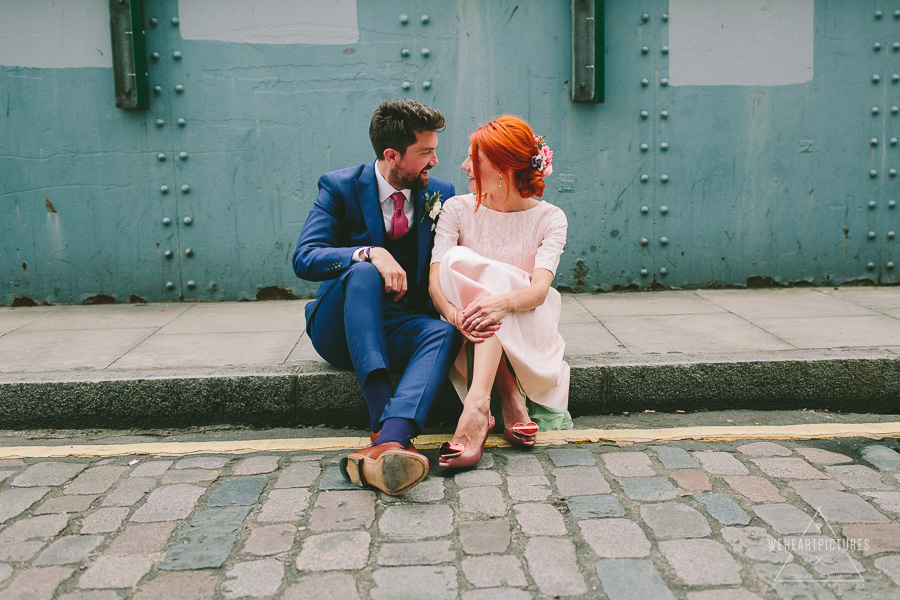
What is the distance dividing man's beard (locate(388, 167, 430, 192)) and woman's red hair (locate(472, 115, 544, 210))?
24 cm

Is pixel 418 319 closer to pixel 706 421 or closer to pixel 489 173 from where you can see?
pixel 489 173

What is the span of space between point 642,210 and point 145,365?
3.52 m

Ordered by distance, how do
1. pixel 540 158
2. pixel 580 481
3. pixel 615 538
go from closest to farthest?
pixel 615 538 < pixel 580 481 < pixel 540 158

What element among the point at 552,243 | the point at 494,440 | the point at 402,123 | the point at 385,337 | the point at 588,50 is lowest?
the point at 494,440

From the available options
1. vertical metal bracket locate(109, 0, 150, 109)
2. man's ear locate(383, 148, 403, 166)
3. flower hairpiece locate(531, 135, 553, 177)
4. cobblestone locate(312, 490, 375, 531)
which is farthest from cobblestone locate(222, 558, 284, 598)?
vertical metal bracket locate(109, 0, 150, 109)

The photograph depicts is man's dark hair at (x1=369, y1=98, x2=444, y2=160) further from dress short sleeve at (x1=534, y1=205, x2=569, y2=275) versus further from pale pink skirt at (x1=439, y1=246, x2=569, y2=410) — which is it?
dress short sleeve at (x1=534, y1=205, x2=569, y2=275)

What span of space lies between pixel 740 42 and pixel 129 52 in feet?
13.8

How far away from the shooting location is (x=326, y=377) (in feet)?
11.6

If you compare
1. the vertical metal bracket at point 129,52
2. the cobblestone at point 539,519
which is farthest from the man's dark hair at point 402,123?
the vertical metal bracket at point 129,52

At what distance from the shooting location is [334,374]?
354 cm

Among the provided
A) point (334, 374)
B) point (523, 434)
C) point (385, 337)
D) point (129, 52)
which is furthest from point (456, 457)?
point (129, 52)

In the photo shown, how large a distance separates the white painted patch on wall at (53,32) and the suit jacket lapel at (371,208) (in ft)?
9.01

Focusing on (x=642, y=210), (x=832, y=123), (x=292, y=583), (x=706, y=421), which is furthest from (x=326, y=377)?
(x=832, y=123)

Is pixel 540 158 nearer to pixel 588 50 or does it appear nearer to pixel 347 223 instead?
pixel 347 223
